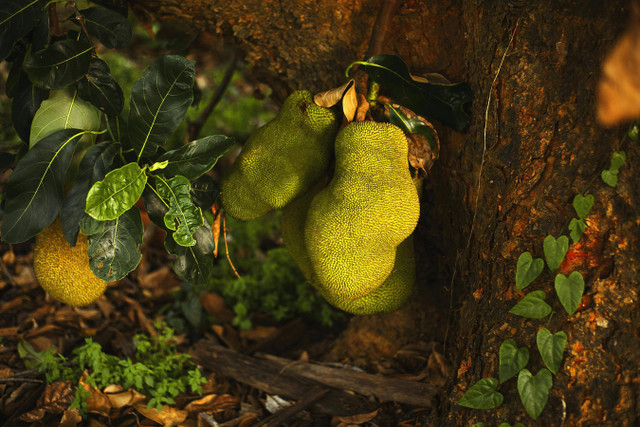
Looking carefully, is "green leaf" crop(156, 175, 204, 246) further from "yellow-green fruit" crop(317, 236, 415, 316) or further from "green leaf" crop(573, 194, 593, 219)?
"green leaf" crop(573, 194, 593, 219)

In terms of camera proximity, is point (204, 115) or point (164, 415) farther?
point (204, 115)

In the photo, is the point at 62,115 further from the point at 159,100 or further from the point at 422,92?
the point at 422,92

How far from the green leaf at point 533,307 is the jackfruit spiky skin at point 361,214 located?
13.3 inches

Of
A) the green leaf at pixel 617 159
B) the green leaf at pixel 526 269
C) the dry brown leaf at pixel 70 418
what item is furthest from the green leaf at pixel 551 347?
the dry brown leaf at pixel 70 418

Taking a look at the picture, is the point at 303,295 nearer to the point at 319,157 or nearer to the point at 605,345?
the point at 319,157

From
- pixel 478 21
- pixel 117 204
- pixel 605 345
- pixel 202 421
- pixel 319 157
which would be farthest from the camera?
pixel 202 421

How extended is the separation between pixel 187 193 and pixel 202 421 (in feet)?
2.65

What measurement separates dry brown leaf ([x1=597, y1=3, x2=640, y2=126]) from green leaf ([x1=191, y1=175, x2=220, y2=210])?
0.99 m

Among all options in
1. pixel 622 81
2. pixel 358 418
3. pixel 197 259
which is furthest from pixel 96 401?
pixel 622 81

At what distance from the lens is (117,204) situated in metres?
1.28

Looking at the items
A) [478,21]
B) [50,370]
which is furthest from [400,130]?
[50,370]

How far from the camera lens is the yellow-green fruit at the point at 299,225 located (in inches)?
63.7

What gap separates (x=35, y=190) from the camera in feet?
4.53

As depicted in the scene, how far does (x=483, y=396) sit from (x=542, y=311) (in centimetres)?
23
